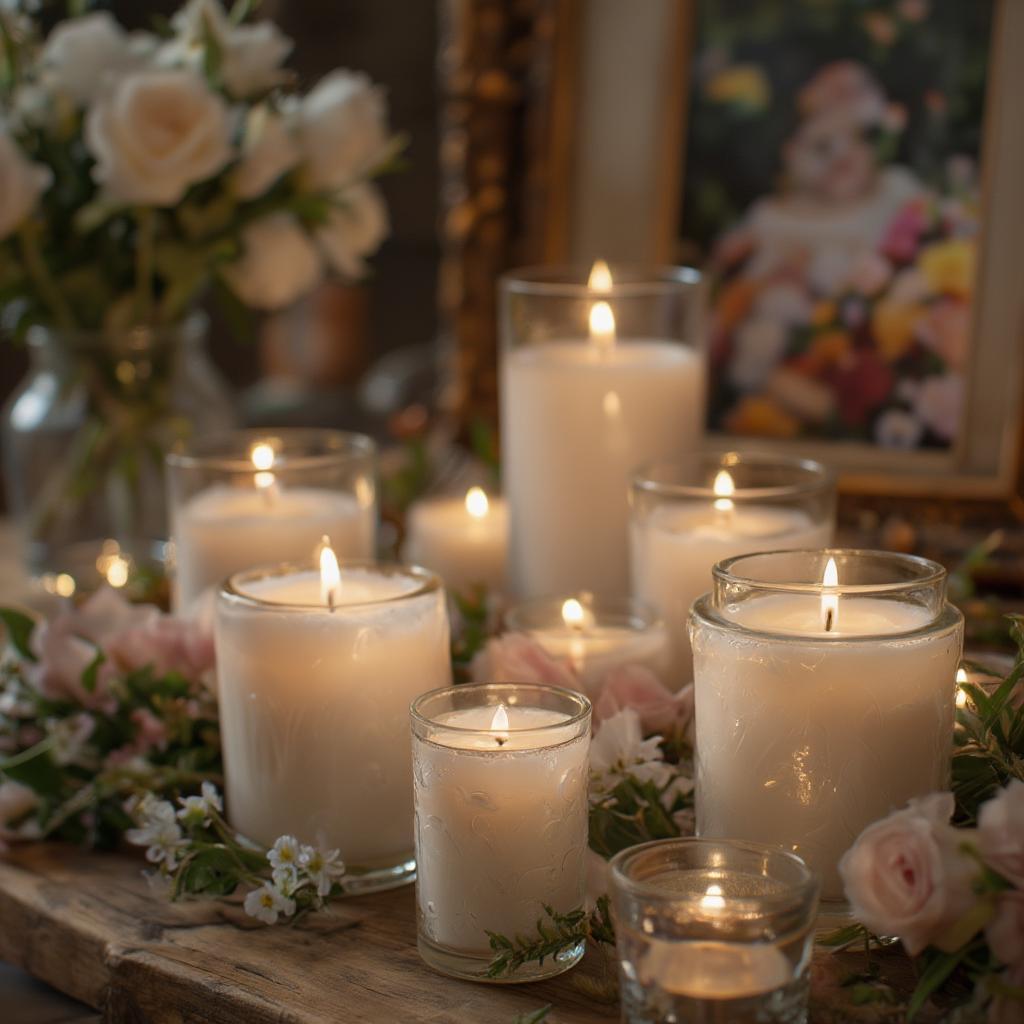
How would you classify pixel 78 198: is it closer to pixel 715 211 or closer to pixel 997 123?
pixel 715 211

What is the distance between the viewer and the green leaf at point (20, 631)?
1.10 meters

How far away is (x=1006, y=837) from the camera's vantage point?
69cm

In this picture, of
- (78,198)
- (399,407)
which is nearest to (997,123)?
(78,198)

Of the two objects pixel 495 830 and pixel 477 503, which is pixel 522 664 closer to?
pixel 495 830

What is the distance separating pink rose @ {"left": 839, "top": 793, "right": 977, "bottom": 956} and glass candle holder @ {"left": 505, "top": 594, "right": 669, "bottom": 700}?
28 cm

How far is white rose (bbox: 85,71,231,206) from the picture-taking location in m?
1.33

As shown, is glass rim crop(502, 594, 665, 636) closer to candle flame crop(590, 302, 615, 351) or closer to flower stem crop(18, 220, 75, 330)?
candle flame crop(590, 302, 615, 351)

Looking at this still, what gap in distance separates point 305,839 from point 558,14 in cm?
102

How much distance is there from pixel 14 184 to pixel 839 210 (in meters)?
0.79

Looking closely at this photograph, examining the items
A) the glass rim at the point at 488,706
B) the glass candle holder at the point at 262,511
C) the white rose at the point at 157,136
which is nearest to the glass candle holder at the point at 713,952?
the glass rim at the point at 488,706

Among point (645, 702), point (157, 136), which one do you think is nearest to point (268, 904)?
point (645, 702)

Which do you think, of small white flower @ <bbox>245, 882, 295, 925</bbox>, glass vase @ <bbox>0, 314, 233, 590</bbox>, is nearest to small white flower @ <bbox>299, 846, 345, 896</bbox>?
small white flower @ <bbox>245, 882, 295, 925</bbox>

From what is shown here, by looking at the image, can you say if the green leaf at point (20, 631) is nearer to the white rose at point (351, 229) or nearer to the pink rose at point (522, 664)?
the pink rose at point (522, 664)

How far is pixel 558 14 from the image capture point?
162 cm
